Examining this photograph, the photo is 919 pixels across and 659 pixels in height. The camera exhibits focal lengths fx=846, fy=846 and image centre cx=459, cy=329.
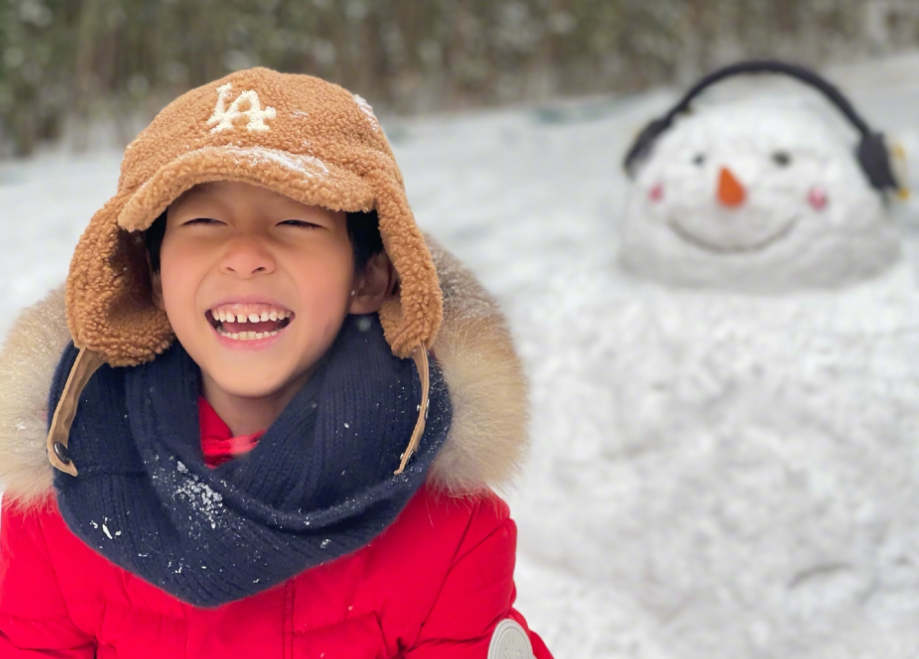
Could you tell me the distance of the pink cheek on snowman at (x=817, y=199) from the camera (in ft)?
7.00

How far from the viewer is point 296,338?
84cm

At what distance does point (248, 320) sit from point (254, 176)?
0.17m

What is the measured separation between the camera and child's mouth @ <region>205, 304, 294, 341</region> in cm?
83

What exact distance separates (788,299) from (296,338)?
66.8 inches

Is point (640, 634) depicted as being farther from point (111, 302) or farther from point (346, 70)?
point (346, 70)

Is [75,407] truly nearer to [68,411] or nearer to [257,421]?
[68,411]

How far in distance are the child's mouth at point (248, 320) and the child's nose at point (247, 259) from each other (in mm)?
41

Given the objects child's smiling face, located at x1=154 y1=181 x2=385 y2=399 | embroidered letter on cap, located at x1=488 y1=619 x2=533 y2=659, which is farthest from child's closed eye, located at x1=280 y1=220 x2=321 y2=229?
embroidered letter on cap, located at x1=488 y1=619 x2=533 y2=659

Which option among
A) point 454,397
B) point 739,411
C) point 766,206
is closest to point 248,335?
point 454,397

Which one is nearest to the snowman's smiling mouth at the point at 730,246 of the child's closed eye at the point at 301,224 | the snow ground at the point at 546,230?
the snow ground at the point at 546,230

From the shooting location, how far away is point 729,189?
2.04 m

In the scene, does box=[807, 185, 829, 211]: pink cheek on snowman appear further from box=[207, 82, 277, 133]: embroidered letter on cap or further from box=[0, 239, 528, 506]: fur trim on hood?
box=[207, 82, 277, 133]: embroidered letter on cap

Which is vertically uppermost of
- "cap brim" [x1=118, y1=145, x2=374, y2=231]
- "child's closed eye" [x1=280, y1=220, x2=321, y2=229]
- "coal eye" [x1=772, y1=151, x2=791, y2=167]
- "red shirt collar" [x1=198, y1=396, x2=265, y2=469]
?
"cap brim" [x1=118, y1=145, x2=374, y2=231]

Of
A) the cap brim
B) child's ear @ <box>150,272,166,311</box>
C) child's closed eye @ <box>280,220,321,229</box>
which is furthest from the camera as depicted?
child's ear @ <box>150,272,166,311</box>
